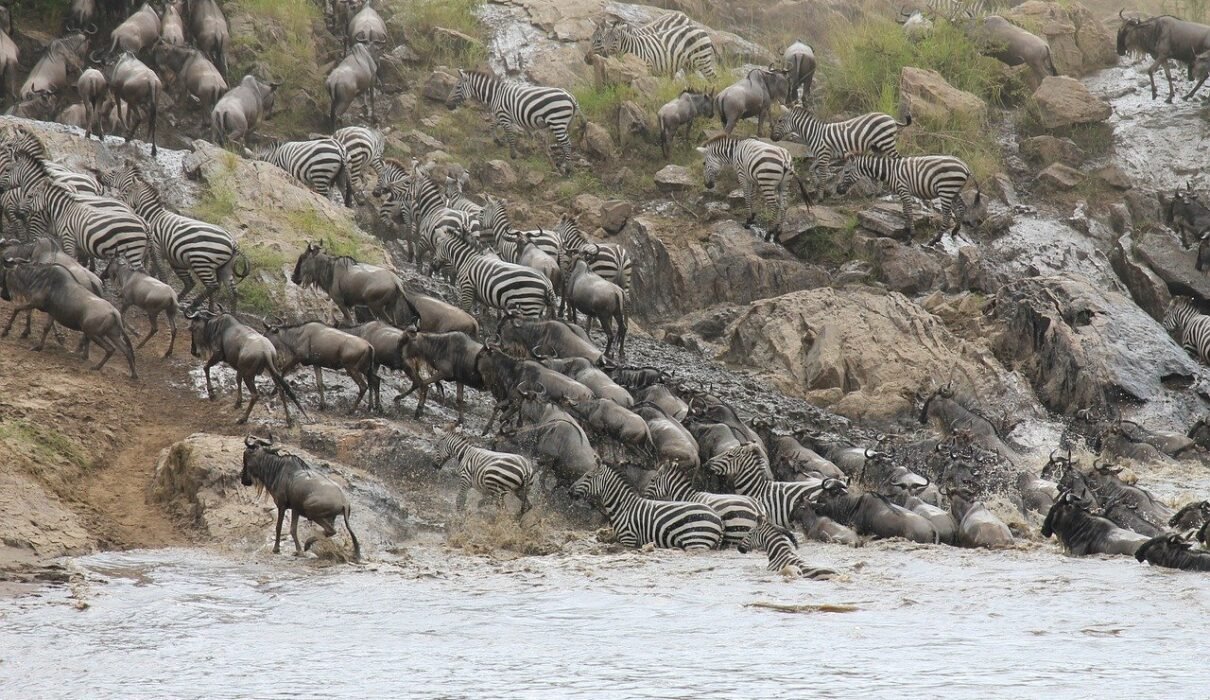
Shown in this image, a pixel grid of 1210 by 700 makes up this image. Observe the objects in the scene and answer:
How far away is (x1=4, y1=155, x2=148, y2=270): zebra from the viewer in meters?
17.0

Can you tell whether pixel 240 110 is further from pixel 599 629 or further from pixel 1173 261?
pixel 599 629

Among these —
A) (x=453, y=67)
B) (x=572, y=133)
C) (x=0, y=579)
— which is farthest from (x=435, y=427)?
(x=453, y=67)

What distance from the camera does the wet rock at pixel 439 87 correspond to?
87.0ft

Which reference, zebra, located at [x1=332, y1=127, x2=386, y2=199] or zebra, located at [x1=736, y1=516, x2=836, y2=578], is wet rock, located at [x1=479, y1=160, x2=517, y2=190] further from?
zebra, located at [x1=736, y1=516, x2=836, y2=578]

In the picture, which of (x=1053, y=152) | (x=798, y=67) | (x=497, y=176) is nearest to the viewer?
(x=497, y=176)

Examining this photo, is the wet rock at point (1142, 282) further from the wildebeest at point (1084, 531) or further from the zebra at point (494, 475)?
the zebra at point (494, 475)

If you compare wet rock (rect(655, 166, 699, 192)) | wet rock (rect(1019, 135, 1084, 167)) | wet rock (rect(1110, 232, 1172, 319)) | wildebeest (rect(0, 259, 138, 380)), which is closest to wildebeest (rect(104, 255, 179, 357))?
wildebeest (rect(0, 259, 138, 380))

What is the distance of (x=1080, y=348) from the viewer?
19344mm

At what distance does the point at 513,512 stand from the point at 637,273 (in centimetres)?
884

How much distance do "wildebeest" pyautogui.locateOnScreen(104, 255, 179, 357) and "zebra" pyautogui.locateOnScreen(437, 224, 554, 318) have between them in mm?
3902

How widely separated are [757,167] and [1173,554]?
12054 mm

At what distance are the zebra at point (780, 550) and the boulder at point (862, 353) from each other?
622cm

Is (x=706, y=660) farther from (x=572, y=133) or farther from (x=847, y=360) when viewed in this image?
(x=572, y=133)

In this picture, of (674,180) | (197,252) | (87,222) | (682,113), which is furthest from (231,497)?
(682,113)
